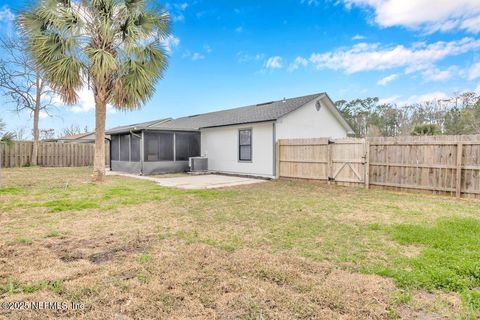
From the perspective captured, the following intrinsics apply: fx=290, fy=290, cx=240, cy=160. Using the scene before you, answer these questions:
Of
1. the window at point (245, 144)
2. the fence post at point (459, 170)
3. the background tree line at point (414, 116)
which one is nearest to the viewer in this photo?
the fence post at point (459, 170)

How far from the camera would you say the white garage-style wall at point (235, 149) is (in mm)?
12539

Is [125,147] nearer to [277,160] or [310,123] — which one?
[277,160]

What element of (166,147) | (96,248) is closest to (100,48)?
(166,147)

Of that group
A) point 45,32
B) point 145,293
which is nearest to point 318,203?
point 145,293

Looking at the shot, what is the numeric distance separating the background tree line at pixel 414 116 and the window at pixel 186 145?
13555mm

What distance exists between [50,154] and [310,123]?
1711 cm

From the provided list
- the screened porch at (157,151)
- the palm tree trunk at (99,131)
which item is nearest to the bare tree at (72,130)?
the screened porch at (157,151)

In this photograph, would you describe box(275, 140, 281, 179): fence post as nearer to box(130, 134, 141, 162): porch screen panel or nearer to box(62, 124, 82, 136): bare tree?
box(130, 134, 141, 162): porch screen panel

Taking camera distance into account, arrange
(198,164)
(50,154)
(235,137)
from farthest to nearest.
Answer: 1. (50,154)
2. (198,164)
3. (235,137)

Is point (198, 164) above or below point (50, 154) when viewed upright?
below

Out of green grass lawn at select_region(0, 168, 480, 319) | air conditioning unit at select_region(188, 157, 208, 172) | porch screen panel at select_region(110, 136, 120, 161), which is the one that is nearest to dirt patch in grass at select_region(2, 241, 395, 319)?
green grass lawn at select_region(0, 168, 480, 319)

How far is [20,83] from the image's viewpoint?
18.6 metres

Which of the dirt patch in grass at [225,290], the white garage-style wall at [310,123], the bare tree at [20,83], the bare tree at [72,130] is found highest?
the bare tree at [20,83]

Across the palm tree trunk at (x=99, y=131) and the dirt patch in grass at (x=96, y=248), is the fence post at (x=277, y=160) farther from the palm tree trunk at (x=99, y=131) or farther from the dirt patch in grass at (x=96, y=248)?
the dirt patch in grass at (x=96, y=248)
